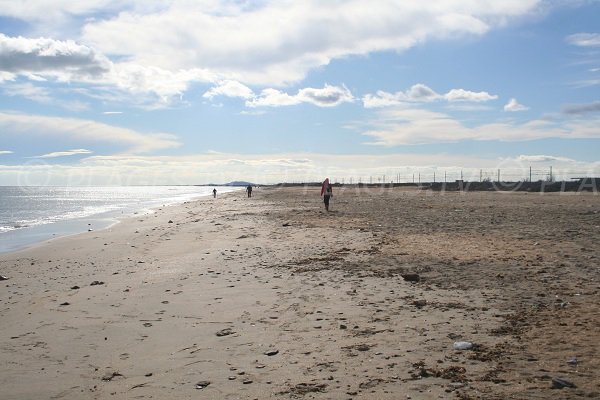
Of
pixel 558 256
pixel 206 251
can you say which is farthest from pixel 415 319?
pixel 206 251

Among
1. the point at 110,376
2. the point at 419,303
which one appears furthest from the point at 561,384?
the point at 110,376

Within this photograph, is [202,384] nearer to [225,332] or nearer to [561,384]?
[225,332]

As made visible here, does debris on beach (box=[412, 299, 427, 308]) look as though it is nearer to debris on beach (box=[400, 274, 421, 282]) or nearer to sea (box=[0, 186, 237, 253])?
debris on beach (box=[400, 274, 421, 282])

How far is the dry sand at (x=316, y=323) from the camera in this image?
15.5 ft

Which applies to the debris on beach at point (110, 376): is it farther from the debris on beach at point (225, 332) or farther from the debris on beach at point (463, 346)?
the debris on beach at point (463, 346)

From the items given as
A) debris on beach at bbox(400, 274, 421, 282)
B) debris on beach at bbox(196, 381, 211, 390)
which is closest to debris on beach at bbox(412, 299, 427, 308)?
debris on beach at bbox(400, 274, 421, 282)

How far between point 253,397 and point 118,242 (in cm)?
1652

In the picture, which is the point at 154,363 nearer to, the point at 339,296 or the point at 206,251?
the point at 339,296

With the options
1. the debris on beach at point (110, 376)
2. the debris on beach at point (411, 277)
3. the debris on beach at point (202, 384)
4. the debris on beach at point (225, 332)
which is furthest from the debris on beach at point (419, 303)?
the debris on beach at point (110, 376)

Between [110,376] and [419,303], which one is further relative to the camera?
[419,303]

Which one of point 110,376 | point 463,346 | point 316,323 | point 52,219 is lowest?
point 52,219

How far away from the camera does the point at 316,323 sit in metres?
6.66

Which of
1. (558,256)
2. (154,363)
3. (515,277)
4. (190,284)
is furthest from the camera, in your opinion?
(558,256)

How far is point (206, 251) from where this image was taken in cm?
1441
